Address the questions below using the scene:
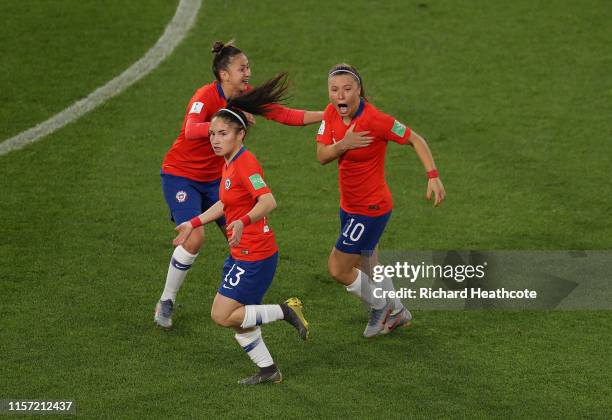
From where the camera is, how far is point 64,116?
47.6 ft

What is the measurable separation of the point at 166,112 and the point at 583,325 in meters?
6.92

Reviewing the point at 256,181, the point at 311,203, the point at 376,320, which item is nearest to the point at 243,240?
the point at 256,181

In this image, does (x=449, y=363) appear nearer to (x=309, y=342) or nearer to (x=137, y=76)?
(x=309, y=342)

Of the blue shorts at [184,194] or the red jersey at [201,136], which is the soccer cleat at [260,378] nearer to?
the blue shorts at [184,194]

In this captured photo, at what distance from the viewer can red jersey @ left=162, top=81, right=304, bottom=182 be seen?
9484mm

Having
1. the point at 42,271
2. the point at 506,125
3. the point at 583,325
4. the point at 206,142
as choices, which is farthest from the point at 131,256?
the point at 506,125

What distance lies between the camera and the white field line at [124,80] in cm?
1396

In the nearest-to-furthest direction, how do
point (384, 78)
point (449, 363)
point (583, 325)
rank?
point (449, 363) < point (583, 325) < point (384, 78)

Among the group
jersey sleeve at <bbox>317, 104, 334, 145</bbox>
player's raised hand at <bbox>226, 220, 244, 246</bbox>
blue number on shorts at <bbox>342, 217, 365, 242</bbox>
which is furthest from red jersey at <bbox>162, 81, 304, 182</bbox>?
player's raised hand at <bbox>226, 220, 244, 246</bbox>

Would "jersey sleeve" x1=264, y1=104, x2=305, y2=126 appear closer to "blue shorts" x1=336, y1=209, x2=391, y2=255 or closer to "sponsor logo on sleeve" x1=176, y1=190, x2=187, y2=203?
"blue shorts" x1=336, y1=209, x2=391, y2=255

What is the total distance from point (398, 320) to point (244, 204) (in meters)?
2.10

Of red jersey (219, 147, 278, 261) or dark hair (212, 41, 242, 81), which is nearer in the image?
red jersey (219, 147, 278, 261)

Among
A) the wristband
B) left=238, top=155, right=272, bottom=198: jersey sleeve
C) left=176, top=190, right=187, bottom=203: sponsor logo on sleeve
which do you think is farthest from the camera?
left=176, top=190, right=187, bottom=203: sponsor logo on sleeve

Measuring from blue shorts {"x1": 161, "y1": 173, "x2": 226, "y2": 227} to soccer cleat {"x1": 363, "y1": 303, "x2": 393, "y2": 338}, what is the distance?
5.43 feet
